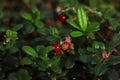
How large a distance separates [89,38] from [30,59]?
0.32 m

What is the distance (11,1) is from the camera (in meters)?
3.64

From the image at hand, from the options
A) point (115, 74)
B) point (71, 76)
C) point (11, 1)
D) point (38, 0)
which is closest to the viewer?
point (115, 74)

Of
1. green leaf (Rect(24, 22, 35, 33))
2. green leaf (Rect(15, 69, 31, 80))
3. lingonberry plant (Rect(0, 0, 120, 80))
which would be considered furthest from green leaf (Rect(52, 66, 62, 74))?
green leaf (Rect(24, 22, 35, 33))

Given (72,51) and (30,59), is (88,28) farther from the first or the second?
(30,59)

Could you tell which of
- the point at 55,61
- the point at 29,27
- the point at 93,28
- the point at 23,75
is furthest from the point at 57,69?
the point at 29,27

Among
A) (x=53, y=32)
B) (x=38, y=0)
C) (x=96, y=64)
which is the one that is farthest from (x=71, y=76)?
(x=38, y=0)

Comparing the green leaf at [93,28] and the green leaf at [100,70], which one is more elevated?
the green leaf at [93,28]

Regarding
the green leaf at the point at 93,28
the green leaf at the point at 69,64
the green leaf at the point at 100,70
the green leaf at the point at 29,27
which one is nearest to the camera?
the green leaf at the point at 100,70

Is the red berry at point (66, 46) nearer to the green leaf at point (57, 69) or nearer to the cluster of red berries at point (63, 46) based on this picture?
the cluster of red berries at point (63, 46)

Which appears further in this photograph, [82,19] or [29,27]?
[29,27]

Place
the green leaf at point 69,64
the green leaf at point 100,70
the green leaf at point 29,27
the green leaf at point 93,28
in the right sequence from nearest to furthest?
the green leaf at point 100,70 → the green leaf at point 69,64 → the green leaf at point 93,28 → the green leaf at point 29,27

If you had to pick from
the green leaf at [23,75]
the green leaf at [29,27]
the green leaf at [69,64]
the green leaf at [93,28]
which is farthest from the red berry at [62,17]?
the green leaf at [23,75]

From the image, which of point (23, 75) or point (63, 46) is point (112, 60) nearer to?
point (63, 46)

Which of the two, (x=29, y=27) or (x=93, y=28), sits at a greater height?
(x=93, y=28)
